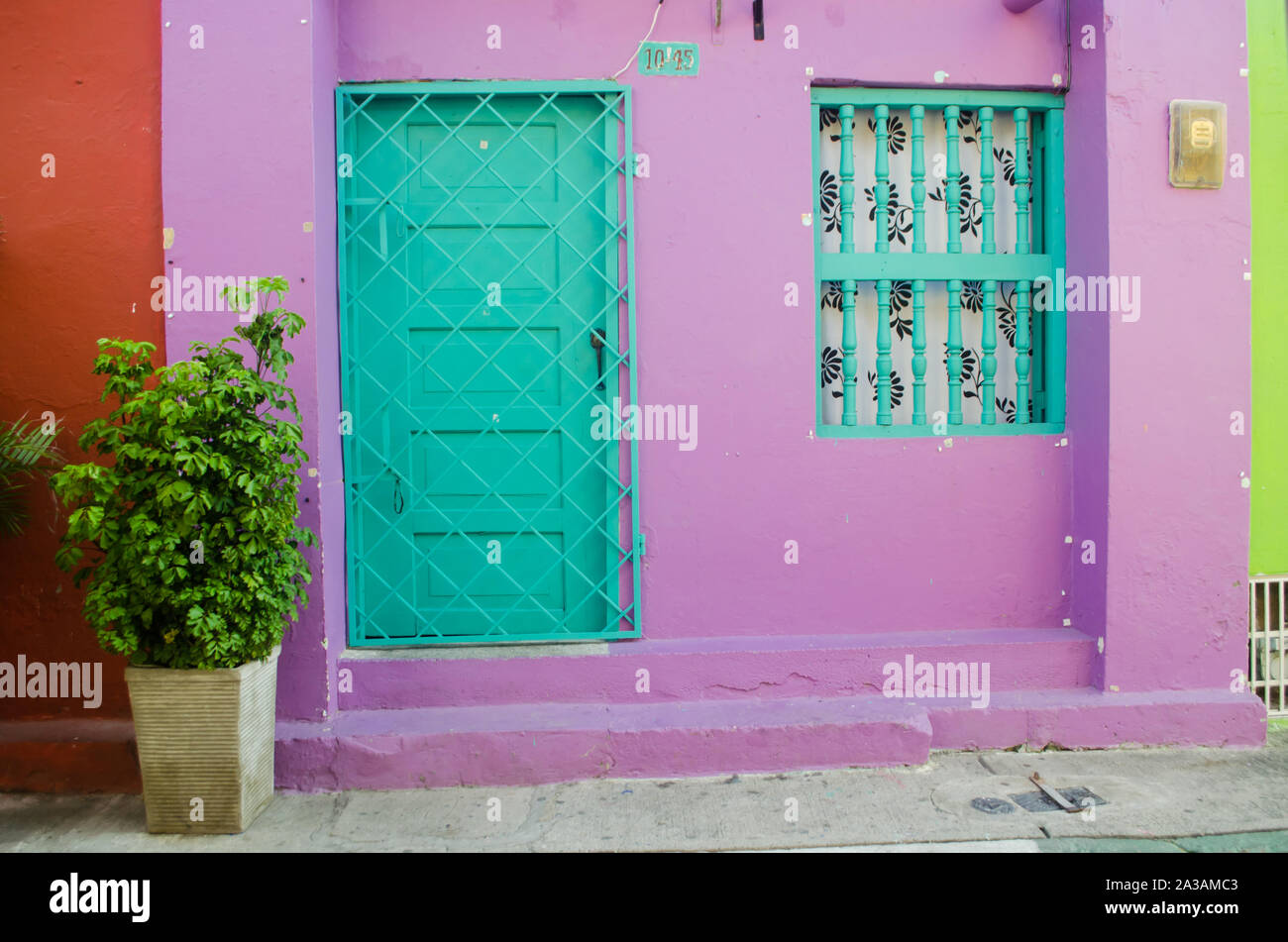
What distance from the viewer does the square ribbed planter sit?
10.7ft

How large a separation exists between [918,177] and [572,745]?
2873 mm

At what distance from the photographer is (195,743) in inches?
129

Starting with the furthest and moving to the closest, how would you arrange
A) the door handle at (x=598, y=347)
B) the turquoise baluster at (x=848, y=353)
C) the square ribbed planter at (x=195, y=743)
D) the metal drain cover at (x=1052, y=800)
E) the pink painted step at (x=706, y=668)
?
1. the turquoise baluster at (x=848, y=353)
2. the door handle at (x=598, y=347)
3. the pink painted step at (x=706, y=668)
4. the metal drain cover at (x=1052, y=800)
5. the square ribbed planter at (x=195, y=743)

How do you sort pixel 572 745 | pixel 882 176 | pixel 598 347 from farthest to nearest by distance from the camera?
1. pixel 882 176
2. pixel 598 347
3. pixel 572 745

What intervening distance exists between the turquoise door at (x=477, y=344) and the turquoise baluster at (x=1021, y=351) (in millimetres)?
1775

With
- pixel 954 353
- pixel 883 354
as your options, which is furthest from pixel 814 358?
pixel 954 353

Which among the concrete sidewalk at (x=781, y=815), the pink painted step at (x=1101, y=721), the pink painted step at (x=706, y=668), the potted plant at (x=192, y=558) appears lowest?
the concrete sidewalk at (x=781, y=815)

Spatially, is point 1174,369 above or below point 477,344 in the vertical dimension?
below

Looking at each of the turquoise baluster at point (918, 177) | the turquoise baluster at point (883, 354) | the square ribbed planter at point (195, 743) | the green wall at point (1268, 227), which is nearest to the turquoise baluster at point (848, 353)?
the turquoise baluster at point (883, 354)

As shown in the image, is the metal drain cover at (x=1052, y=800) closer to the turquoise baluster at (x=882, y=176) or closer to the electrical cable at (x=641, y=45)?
the turquoise baluster at (x=882, y=176)

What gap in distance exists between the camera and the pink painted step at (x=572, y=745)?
146 inches

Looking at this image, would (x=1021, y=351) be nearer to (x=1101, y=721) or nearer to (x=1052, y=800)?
(x=1101, y=721)

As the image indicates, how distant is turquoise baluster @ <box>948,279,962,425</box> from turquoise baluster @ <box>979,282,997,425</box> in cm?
11

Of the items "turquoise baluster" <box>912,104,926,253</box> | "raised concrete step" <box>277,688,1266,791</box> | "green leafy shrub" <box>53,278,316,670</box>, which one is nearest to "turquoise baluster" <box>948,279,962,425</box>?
"turquoise baluster" <box>912,104,926,253</box>
